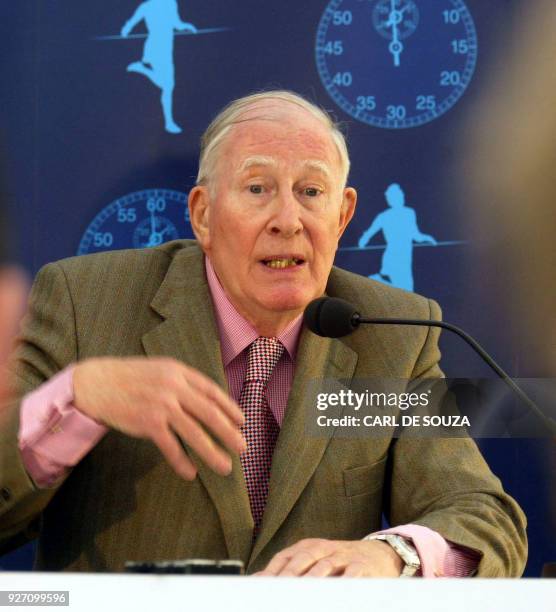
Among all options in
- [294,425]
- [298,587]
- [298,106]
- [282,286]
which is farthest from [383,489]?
[298,587]

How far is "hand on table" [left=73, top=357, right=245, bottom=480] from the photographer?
145 centimetres

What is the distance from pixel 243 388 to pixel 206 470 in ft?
0.61

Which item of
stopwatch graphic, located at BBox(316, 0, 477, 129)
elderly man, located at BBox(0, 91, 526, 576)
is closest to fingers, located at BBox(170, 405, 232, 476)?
elderly man, located at BBox(0, 91, 526, 576)

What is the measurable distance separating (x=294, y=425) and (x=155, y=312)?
33 cm

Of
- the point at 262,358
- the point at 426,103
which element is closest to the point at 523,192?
the point at 426,103

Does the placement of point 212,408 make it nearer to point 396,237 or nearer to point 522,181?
point 396,237

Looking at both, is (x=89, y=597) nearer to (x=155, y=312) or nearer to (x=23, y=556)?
(x=155, y=312)

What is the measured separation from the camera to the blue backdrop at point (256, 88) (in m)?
2.10

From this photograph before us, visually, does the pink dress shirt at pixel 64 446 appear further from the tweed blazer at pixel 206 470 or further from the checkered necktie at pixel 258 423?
the checkered necktie at pixel 258 423

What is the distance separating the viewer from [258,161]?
198cm

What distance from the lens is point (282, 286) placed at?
1.95 m

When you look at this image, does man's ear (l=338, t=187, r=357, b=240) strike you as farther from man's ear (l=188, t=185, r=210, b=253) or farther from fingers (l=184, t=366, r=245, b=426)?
fingers (l=184, t=366, r=245, b=426)

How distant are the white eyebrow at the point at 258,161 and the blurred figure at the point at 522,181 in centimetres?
40

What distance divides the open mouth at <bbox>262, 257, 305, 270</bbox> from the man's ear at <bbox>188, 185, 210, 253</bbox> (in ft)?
0.47
